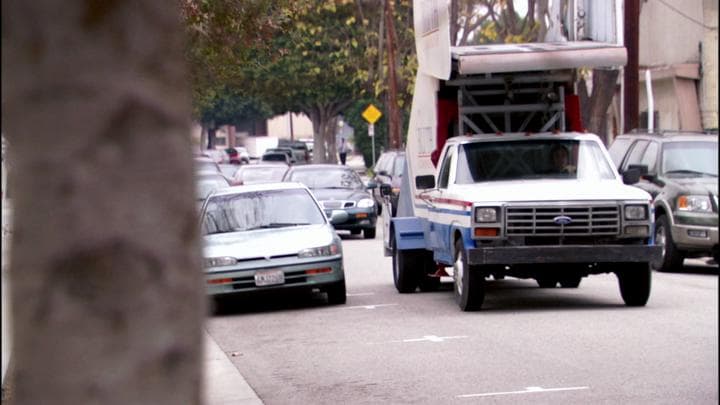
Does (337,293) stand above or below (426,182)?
below

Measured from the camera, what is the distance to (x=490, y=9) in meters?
32.5

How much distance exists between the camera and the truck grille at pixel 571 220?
1391 cm

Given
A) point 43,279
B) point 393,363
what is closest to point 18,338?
point 43,279

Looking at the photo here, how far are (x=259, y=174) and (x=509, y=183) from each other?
20766mm

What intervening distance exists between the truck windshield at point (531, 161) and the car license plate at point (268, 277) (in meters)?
2.34

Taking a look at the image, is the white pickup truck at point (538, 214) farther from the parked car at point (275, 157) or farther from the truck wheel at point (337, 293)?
the parked car at point (275, 157)

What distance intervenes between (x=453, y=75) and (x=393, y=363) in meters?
5.83

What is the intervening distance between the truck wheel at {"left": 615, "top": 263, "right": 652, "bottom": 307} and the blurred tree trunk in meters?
12.2

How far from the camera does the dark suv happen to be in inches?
739

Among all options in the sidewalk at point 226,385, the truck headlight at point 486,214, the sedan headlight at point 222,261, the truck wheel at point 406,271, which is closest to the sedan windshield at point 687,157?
the truck wheel at point 406,271

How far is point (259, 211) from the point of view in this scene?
1655 cm

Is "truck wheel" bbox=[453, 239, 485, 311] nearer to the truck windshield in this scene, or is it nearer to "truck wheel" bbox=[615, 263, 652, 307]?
the truck windshield

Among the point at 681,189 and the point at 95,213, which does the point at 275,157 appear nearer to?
the point at 681,189

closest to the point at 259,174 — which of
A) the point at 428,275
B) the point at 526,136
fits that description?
the point at 428,275
